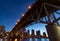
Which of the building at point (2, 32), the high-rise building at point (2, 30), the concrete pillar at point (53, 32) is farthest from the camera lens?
the high-rise building at point (2, 30)

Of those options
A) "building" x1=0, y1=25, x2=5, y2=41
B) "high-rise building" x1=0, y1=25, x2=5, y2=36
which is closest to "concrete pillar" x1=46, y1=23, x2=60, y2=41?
"building" x1=0, y1=25, x2=5, y2=41

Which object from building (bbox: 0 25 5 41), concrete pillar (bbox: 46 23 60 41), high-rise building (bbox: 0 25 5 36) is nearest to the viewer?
concrete pillar (bbox: 46 23 60 41)

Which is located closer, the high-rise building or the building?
the building

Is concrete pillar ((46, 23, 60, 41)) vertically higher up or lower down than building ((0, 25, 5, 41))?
lower down

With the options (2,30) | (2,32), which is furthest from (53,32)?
(2,30)

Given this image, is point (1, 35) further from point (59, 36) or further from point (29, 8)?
point (59, 36)

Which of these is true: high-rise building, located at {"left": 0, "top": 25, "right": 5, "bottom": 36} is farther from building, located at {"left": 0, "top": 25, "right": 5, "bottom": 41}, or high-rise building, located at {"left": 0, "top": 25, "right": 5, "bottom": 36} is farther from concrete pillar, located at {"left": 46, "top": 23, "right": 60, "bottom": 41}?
concrete pillar, located at {"left": 46, "top": 23, "right": 60, "bottom": 41}

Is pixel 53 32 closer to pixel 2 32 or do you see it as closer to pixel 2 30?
pixel 2 32

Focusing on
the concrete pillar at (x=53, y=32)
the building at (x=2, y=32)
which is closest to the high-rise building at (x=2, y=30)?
the building at (x=2, y=32)

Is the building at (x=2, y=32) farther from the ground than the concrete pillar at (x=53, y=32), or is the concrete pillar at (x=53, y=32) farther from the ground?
the building at (x=2, y=32)

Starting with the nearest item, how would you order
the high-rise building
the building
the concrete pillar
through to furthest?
the concrete pillar → the building → the high-rise building

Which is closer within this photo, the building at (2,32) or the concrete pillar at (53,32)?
the concrete pillar at (53,32)

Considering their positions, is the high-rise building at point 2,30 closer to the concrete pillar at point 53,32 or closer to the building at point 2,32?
the building at point 2,32

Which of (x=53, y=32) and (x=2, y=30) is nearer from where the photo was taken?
(x=53, y=32)
